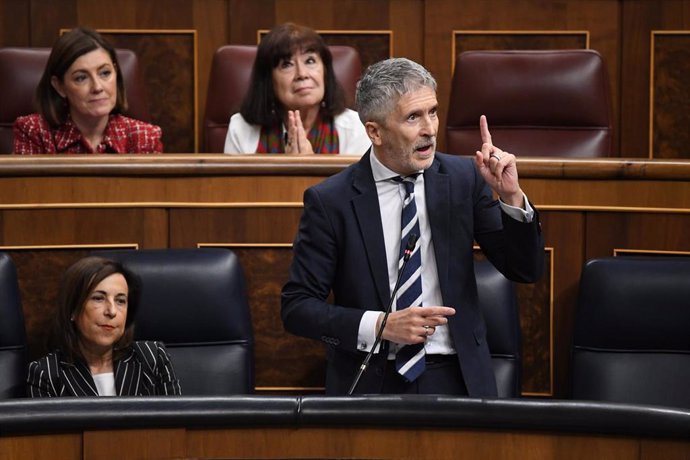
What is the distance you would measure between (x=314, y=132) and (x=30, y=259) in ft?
1.46

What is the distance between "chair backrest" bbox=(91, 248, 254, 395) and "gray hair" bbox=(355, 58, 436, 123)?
281 millimetres

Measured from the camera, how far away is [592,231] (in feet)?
4.12

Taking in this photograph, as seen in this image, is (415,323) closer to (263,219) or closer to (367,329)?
(367,329)

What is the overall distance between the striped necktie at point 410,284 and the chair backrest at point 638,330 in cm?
28

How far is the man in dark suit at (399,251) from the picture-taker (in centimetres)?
97

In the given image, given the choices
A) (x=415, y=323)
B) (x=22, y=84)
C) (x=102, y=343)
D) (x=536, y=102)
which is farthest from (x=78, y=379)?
(x=536, y=102)

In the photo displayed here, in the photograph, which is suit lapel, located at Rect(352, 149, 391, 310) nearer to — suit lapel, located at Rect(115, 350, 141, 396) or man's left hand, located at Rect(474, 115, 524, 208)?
man's left hand, located at Rect(474, 115, 524, 208)

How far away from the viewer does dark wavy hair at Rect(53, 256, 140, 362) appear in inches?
45.1

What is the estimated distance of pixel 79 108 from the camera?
5.00 ft

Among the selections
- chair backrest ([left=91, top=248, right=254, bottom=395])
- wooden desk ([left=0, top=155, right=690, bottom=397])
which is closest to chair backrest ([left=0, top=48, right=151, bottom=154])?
wooden desk ([left=0, top=155, right=690, bottom=397])

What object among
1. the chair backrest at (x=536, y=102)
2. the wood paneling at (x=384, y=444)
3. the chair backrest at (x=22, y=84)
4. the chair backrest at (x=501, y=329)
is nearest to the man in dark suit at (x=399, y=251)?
the chair backrest at (x=501, y=329)

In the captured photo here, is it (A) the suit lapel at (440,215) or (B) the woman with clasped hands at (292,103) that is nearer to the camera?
(A) the suit lapel at (440,215)

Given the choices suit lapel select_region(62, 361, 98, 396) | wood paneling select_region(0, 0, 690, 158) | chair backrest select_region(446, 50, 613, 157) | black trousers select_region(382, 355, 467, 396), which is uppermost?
wood paneling select_region(0, 0, 690, 158)

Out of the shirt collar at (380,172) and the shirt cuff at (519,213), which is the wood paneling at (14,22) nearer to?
the shirt collar at (380,172)
